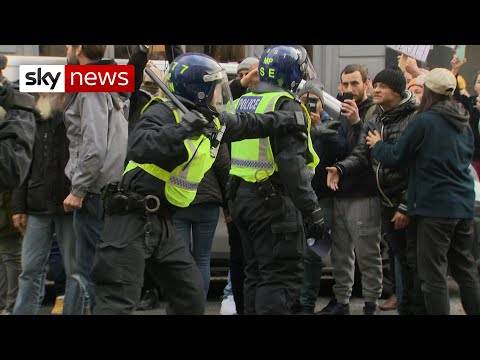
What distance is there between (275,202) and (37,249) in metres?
1.70

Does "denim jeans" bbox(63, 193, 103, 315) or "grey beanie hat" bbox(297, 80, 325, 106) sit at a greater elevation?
"grey beanie hat" bbox(297, 80, 325, 106)

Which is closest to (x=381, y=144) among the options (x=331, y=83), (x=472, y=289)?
(x=472, y=289)

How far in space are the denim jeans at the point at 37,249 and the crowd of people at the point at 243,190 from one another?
0.01 metres

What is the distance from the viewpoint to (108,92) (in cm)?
644

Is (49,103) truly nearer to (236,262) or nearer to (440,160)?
(236,262)

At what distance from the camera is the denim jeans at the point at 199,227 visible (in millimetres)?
6713

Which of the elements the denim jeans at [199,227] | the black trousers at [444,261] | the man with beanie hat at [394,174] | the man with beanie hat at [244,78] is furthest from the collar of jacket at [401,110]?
the denim jeans at [199,227]

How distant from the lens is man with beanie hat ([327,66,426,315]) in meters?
7.04

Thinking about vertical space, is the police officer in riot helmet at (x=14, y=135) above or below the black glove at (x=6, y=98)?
below

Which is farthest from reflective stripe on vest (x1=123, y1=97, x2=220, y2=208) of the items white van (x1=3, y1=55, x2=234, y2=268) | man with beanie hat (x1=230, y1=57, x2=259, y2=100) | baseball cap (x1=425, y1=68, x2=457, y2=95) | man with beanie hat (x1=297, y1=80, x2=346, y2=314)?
white van (x1=3, y1=55, x2=234, y2=268)

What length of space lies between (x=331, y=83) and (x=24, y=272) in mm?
8390

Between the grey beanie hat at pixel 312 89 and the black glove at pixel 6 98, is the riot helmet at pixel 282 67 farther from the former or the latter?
the black glove at pixel 6 98

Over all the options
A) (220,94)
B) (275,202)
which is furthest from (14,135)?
(275,202)

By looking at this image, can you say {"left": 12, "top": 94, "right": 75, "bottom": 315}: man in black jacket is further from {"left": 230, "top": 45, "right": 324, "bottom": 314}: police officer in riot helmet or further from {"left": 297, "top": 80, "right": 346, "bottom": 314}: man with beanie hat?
{"left": 297, "top": 80, "right": 346, "bottom": 314}: man with beanie hat
